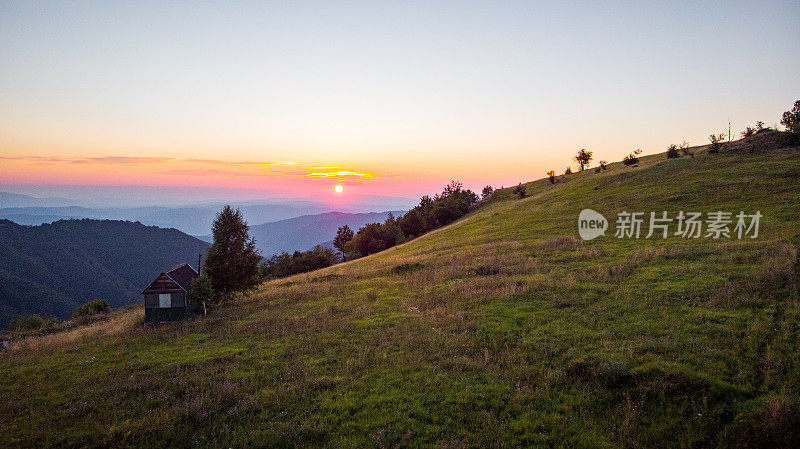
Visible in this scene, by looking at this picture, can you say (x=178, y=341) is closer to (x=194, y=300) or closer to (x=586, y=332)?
(x=194, y=300)

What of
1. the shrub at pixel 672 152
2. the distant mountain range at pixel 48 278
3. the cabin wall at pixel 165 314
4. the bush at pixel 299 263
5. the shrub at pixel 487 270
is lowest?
the distant mountain range at pixel 48 278

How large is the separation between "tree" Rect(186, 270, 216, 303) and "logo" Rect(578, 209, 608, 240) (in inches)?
1316

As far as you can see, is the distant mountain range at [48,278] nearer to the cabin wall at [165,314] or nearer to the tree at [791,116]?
the cabin wall at [165,314]

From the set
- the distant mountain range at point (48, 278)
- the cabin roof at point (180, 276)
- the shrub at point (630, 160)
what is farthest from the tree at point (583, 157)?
the distant mountain range at point (48, 278)

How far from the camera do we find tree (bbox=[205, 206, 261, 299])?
2872 centimetres

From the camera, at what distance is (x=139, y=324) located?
→ 2605 cm

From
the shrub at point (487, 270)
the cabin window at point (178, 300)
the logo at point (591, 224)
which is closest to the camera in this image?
the shrub at point (487, 270)

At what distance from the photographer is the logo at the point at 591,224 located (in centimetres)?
3228

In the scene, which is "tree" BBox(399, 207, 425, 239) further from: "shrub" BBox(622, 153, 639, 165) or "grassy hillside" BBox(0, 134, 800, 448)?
"grassy hillside" BBox(0, 134, 800, 448)

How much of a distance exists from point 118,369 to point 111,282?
221871 millimetres

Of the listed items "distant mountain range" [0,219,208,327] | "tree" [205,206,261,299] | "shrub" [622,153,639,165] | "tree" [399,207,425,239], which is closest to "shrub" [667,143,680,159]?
"shrub" [622,153,639,165]

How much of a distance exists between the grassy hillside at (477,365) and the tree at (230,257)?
4.98 metres

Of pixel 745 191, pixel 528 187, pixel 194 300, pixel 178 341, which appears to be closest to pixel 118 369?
pixel 178 341

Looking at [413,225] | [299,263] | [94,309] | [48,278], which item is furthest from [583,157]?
[48,278]
